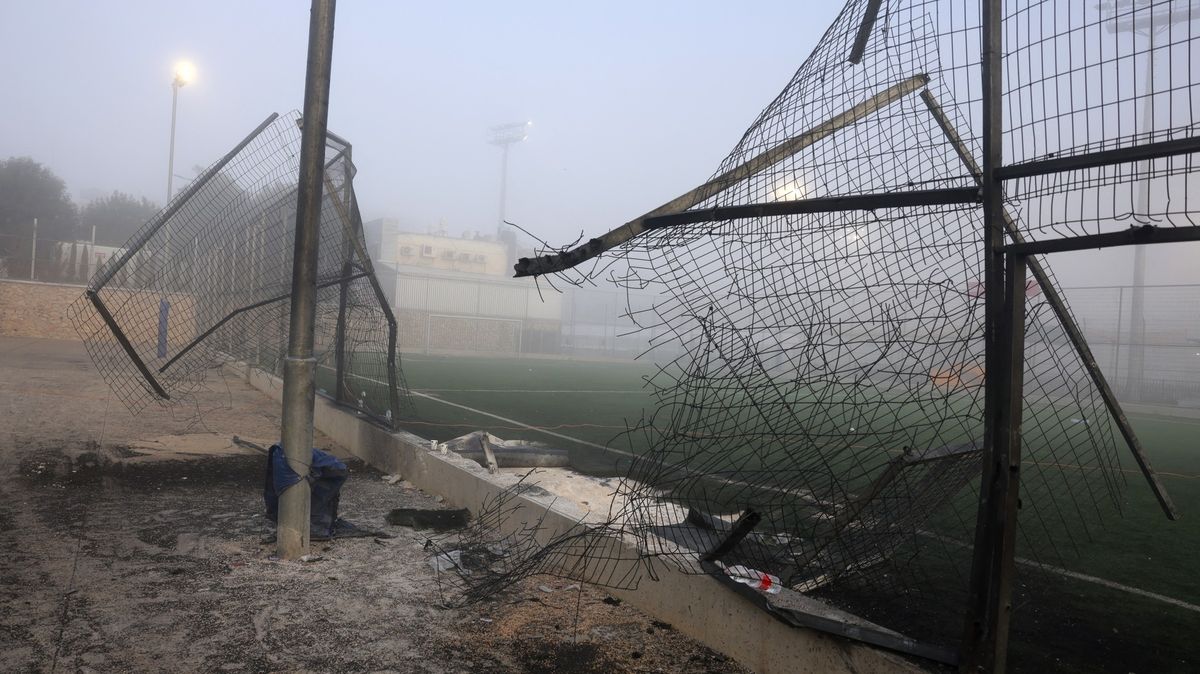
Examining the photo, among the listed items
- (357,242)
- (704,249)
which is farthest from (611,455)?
(704,249)

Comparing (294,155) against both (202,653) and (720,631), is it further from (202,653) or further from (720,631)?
(720,631)

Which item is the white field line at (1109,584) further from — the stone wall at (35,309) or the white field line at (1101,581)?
the stone wall at (35,309)

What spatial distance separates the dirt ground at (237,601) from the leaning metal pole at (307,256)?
69 cm

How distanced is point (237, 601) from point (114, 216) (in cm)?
6518

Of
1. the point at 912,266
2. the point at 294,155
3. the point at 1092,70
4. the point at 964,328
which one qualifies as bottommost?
the point at 964,328

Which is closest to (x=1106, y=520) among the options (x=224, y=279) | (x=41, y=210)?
(x=224, y=279)

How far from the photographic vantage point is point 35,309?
26719mm

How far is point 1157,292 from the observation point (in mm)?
24469

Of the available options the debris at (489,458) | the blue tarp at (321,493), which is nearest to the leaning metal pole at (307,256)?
the blue tarp at (321,493)

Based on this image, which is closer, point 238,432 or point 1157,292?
point 238,432

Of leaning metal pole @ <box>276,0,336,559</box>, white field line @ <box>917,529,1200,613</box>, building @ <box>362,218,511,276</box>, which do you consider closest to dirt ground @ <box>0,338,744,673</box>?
leaning metal pole @ <box>276,0,336,559</box>

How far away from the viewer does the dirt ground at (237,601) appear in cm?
338

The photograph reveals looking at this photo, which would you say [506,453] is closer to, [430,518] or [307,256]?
[430,518]

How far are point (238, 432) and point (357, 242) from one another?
11.8 feet
